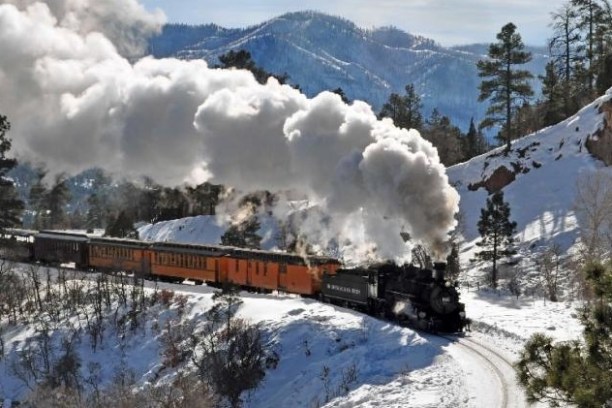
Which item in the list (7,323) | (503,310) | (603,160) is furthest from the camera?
(603,160)

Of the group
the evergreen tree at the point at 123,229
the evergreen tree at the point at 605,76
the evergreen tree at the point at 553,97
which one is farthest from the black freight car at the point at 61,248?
the evergreen tree at the point at 605,76

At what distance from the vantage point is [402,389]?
76.6 ft

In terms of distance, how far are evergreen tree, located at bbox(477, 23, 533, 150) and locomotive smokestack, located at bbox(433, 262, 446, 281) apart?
40162 mm

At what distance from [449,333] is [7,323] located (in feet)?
101

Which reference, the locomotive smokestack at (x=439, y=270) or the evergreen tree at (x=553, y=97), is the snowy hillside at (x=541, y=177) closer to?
the evergreen tree at (x=553, y=97)

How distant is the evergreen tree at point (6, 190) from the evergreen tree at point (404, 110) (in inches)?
1931

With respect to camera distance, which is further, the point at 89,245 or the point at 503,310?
the point at 89,245

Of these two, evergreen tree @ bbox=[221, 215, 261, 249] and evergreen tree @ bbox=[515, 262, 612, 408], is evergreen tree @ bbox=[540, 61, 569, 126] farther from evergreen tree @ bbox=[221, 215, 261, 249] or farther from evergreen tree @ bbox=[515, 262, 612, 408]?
evergreen tree @ bbox=[515, 262, 612, 408]

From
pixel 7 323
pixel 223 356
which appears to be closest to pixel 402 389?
pixel 223 356

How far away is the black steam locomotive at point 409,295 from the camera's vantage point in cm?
2750

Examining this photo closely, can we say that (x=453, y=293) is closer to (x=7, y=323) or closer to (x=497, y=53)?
(x=7, y=323)

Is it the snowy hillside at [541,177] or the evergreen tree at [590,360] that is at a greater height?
the snowy hillside at [541,177]

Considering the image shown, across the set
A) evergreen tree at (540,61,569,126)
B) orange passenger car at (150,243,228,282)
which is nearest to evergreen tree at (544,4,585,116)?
evergreen tree at (540,61,569,126)

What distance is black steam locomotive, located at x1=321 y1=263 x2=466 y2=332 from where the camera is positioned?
27.5 meters
